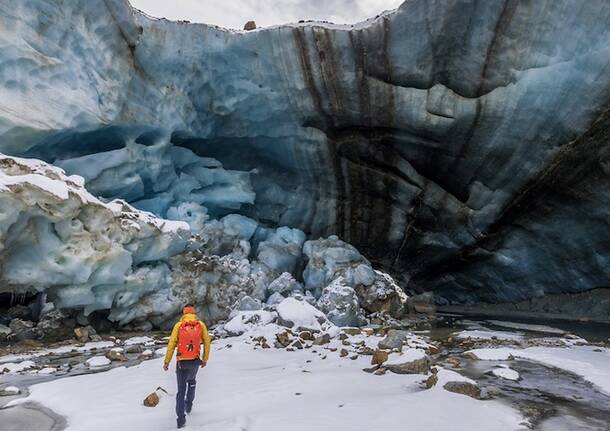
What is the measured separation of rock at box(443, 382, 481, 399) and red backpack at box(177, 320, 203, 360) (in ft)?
13.9

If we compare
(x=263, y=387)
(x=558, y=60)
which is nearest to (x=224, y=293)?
(x=263, y=387)

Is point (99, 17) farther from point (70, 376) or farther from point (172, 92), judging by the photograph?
point (70, 376)

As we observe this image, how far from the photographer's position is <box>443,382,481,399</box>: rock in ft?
24.8

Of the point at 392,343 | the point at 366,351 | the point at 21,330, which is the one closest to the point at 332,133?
the point at 392,343

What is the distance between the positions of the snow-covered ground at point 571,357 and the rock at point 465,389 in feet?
10.4

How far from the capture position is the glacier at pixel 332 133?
1507 cm

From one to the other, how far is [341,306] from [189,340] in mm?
11656

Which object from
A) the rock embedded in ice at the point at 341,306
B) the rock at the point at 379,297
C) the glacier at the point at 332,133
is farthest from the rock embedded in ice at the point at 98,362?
the rock at the point at 379,297

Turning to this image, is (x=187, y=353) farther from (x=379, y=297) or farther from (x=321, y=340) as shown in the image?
(x=379, y=297)

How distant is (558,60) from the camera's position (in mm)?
15234

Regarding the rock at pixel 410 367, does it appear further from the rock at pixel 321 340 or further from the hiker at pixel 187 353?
the hiker at pixel 187 353

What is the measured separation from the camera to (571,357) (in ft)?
38.4

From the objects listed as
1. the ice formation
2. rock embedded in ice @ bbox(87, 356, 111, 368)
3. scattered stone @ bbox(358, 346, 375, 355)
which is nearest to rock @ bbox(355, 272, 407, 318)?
the ice formation

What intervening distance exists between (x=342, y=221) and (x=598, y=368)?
15.1 metres
